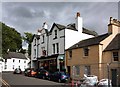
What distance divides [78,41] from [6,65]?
41698 millimetres

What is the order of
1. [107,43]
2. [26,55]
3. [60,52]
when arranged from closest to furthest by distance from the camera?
[107,43] < [60,52] < [26,55]

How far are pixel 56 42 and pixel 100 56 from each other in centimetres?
1237

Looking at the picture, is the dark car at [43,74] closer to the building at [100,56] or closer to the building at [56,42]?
the building at [56,42]

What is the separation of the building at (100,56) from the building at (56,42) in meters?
3.23

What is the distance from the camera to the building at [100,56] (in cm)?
2959

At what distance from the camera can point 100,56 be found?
3150cm

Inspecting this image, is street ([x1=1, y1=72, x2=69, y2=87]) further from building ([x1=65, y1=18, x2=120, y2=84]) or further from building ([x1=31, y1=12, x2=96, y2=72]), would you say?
building ([x1=31, y1=12, x2=96, y2=72])

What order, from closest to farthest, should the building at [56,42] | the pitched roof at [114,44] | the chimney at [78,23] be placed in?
1. the pitched roof at [114,44]
2. the building at [56,42]
3. the chimney at [78,23]

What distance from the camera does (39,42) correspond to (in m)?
49.5

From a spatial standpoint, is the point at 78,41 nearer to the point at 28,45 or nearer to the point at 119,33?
the point at 119,33

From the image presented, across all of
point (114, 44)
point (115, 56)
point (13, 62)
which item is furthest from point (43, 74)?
point (13, 62)

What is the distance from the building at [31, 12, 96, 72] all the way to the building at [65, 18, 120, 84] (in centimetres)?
323

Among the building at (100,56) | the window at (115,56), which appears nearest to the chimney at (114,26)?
the building at (100,56)

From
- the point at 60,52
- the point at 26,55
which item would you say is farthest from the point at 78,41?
the point at 26,55
